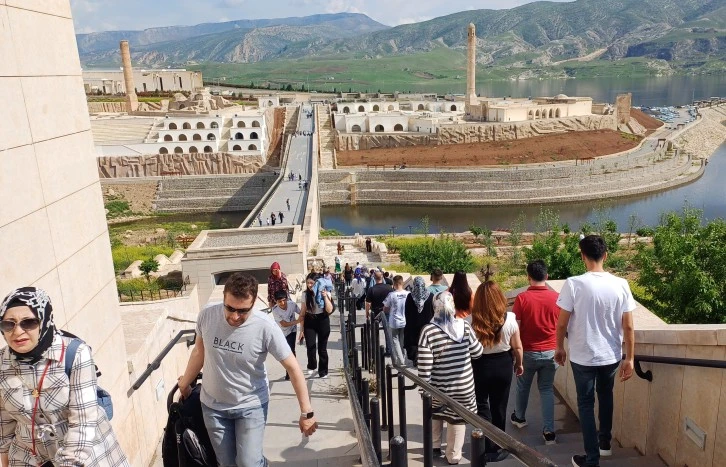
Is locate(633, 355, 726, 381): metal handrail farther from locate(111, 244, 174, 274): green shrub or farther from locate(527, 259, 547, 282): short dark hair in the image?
locate(111, 244, 174, 274): green shrub

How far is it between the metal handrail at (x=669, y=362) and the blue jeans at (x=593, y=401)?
193 millimetres

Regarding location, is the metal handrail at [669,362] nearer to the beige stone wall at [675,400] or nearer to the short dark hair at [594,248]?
the beige stone wall at [675,400]

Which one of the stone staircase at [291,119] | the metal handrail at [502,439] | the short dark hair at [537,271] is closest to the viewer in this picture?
the metal handrail at [502,439]

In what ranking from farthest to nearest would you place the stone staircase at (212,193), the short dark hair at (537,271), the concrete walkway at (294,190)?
1. the stone staircase at (212,193)
2. the concrete walkway at (294,190)
3. the short dark hair at (537,271)

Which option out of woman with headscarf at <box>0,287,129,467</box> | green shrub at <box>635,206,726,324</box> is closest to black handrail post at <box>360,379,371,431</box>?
woman with headscarf at <box>0,287,129,467</box>

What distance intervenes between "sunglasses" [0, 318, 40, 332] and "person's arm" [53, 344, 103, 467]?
0.21 meters

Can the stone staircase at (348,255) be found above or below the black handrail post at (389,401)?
below

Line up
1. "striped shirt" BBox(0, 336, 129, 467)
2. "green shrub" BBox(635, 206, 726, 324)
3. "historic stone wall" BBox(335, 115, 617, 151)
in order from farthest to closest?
"historic stone wall" BBox(335, 115, 617, 151) → "green shrub" BBox(635, 206, 726, 324) → "striped shirt" BBox(0, 336, 129, 467)

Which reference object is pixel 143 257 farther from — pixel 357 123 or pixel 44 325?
pixel 357 123

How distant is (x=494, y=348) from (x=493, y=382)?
25cm

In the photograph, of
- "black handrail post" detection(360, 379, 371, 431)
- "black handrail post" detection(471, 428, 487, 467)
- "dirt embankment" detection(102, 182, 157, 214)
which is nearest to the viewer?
"black handrail post" detection(471, 428, 487, 467)

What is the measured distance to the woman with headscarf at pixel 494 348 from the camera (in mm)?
3727

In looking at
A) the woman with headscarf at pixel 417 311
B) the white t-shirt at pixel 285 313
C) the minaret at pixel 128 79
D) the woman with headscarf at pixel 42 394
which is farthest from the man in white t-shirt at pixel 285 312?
the minaret at pixel 128 79

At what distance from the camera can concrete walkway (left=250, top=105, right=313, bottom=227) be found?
25.6m
